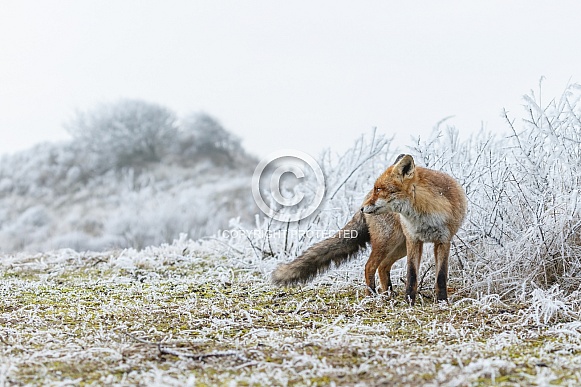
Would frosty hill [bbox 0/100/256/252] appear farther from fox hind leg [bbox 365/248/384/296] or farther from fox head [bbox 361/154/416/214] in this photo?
fox head [bbox 361/154/416/214]

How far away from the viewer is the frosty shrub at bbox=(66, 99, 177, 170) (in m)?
28.1

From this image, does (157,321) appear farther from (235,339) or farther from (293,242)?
(293,242)

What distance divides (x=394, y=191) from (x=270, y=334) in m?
1.73

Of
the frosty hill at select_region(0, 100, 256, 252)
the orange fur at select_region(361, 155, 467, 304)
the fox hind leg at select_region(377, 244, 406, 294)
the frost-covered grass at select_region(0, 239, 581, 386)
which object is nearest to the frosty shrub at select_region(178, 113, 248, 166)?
the frosty hill at select_region(0, 100, 256, 252)

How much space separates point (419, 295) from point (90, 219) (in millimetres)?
17357

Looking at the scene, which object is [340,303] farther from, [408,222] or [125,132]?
[125,132]

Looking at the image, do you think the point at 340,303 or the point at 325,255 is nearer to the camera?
the point at 340,303

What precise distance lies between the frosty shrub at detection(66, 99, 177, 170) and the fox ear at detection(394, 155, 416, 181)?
23.6 meters

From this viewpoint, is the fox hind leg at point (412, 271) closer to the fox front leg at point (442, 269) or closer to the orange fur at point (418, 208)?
the orange fur at point (418, 208)

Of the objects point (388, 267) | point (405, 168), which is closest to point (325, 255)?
point (388, 267)

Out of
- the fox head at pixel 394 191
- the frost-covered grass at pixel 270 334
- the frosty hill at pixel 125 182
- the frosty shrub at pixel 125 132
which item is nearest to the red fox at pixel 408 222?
the fox head at pixel 394 191

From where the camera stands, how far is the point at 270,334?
4.12 meters

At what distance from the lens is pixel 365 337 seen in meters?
4.04

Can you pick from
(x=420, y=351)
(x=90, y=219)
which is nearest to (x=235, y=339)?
(x=420, y=351)
